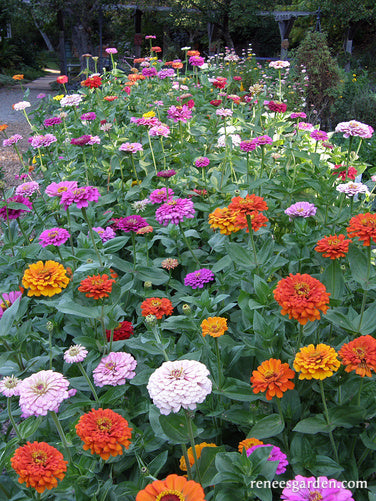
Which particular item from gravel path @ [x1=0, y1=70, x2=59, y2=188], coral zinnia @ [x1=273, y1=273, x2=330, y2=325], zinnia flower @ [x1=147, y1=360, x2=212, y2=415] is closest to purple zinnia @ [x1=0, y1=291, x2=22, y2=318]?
zinnia flower @ [x1=147, y1=360, x2=212, y2=415]

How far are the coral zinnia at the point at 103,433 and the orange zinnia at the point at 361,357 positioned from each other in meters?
0.50

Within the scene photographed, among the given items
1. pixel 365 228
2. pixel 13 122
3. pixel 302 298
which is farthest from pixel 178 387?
pixel 13 122

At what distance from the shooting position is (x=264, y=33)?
1555 centimetres

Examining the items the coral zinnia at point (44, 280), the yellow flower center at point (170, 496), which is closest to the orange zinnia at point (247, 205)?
the coral zinnia at point (44, 280)

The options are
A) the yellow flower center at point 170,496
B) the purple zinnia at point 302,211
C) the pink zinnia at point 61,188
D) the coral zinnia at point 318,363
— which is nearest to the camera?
the yellow flower center at point 170,496

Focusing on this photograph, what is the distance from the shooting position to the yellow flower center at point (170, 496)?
0.74 metres

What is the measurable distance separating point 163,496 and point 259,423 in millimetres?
418

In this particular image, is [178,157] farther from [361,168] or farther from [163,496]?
[163,496]

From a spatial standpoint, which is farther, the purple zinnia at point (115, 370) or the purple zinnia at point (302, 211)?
the purple zinnia at point (302, 211)

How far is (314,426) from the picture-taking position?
3.57 feet

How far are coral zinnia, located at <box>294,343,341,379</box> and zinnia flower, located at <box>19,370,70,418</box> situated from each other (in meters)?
0.53

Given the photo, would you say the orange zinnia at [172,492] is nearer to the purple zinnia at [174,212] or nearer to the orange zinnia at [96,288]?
the orange zinnia at [96,288]

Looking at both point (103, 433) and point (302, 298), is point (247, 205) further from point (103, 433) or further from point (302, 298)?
point (103, 433)

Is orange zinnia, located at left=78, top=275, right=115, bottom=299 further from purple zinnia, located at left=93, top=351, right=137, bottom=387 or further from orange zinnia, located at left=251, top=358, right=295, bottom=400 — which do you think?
orange zinnia, located at left=251, top=358, right=295, bottom=400
